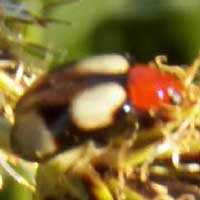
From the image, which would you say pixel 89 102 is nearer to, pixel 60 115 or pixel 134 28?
pixel 60 115

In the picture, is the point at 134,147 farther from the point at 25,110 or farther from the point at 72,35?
the point at 72,35

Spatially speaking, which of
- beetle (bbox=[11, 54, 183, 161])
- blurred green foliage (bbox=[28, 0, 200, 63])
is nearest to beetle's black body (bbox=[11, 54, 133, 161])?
beetle (bbox=[11, 54, 183, 161])

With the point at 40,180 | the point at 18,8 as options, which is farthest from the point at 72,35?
the point at 40,180

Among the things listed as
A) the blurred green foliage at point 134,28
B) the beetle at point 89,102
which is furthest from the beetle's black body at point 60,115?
the blurred green foliage at point 134,28

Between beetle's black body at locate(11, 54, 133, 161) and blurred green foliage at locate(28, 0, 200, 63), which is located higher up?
beetle's black body at locate(11, 54, 133, 161)

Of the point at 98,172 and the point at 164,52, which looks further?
the point at 164,52

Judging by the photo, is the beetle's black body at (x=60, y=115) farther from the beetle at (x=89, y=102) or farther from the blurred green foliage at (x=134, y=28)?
the blurred green foliage at (x=134, y=28)

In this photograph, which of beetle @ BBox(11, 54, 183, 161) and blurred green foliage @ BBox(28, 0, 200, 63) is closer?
beetle @ BBox(11, 54, 183, 161)

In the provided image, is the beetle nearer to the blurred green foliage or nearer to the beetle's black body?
the beetle's black body
